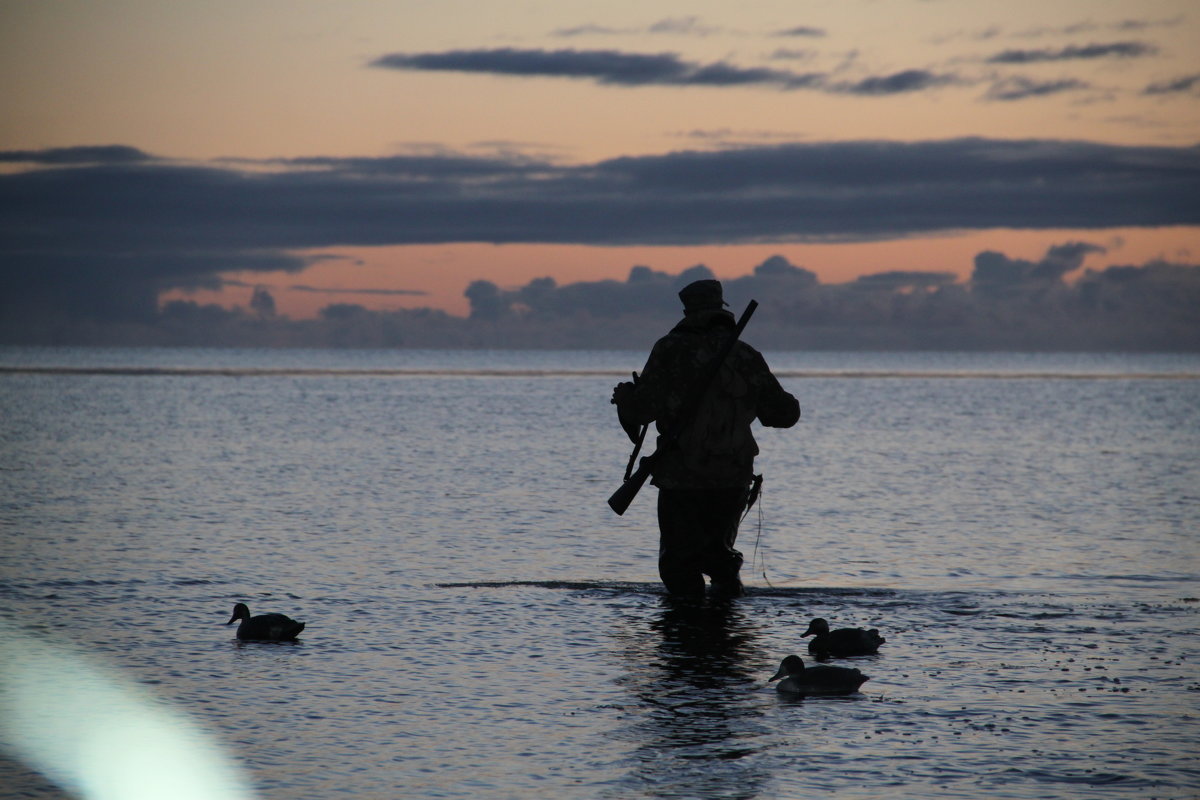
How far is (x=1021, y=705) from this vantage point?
8.62 metres

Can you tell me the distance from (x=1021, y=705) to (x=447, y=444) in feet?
111

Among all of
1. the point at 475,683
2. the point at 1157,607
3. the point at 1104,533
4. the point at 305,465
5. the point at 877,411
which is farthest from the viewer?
the point at 877,411

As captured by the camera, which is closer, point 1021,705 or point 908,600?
point 1021,705

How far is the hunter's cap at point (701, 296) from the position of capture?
12367 millimetres

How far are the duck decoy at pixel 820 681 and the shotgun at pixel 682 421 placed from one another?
333 cm

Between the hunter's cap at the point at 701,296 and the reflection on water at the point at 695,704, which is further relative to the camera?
the hunter's cap at the point at 701,296

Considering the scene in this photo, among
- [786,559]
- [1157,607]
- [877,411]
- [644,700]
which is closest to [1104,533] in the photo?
[786,559]

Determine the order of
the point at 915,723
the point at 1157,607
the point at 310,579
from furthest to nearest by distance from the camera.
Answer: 1. the point at 310,579
2. the point at 1157,607
3. the point at 915,723

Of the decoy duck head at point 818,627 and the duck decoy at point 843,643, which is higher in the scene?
the decoy duck head at point 818,627

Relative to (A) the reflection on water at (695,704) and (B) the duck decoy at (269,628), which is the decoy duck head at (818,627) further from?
(B) the duck decoy at (269,628)

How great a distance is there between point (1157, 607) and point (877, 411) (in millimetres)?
61864

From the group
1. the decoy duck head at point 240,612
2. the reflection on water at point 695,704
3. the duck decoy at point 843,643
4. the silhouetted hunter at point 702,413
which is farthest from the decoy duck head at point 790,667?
the decoy duck head at point 240,612

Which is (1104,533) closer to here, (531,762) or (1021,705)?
(1021,705)

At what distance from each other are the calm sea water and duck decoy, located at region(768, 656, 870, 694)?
0.11 m
